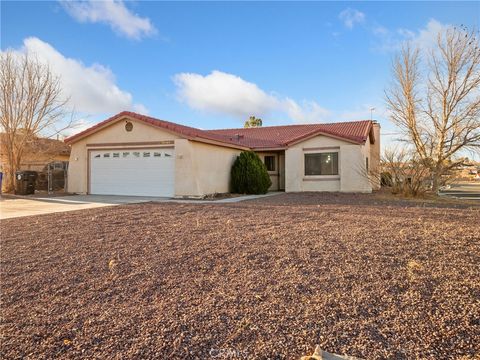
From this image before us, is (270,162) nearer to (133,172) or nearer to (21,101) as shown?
(133,172)

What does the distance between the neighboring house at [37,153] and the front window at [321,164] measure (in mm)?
14436

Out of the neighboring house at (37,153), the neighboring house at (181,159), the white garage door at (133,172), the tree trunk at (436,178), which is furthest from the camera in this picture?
the neighboring house at (37,153)

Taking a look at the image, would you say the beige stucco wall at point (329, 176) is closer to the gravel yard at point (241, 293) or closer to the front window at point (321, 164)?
the front window at point (321, 164)

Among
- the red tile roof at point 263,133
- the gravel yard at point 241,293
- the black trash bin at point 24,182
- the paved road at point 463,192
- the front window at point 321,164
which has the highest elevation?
the red tile roof at point 263,133

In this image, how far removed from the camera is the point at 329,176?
19062mm

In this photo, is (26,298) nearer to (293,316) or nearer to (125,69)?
(293,316)

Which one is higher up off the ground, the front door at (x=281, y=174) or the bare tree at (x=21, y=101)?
the bare tree at (x=21, y=101)

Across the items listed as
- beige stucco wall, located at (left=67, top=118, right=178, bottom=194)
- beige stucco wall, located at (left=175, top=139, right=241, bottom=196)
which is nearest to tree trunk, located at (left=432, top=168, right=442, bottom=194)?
beige stucco wall, located at (left=175, top=139, right=241, bottom=196)

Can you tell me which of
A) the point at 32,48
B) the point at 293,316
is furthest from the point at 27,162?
the point at 293,316

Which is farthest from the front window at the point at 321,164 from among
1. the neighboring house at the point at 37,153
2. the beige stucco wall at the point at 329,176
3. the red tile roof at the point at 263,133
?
the neighboring house at the point at 37,153

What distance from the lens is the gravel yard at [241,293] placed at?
2.71 meters

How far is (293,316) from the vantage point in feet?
10.4

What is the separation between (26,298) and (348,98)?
58.7 feet

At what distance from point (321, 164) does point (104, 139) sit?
1180cm
